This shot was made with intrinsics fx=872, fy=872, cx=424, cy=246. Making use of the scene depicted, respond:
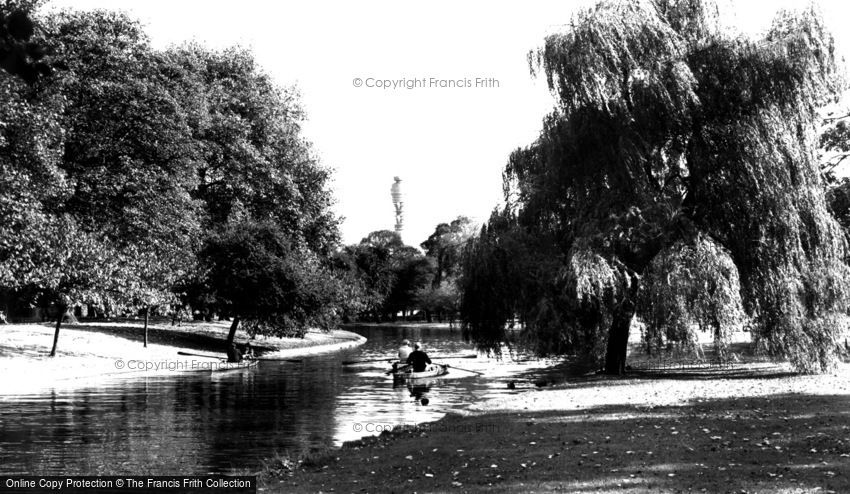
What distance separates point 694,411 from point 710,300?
22.2ft

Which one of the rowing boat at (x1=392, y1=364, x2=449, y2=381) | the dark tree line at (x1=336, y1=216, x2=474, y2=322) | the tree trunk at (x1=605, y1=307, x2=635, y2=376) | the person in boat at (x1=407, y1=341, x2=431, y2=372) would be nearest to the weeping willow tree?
the tree trunk at (x1=605, y1=307, x2=635, y2=376)

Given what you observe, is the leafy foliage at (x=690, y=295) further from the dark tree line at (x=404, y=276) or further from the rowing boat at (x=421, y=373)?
the dark tree line at (x=404, y=276)

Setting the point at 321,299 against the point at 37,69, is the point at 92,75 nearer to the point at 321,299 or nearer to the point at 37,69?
the point at 321,299

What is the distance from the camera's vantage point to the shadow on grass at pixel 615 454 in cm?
1084

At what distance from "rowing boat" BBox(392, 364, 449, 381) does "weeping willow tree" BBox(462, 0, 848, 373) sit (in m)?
7.36

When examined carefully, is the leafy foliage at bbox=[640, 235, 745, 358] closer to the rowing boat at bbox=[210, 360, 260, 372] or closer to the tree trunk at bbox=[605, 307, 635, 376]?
the tree trunk at bbox=[605, 307, 635, 376]

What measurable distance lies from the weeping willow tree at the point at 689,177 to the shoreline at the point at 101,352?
18.5 meters

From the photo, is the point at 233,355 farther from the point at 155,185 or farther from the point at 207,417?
the point at 207,417

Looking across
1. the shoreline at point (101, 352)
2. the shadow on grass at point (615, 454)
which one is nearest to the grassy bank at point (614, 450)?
the shadow on grass at point (615, 454)

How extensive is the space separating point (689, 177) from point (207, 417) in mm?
15852

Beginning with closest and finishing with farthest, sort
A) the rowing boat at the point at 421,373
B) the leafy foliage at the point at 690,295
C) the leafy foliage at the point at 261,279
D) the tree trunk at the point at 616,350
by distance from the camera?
the leafy foliage at the point at 690,295, the tree trunk at the point at 616,350, the rowing boat at the point at 421,373, the leafy foliage at the point at 261,279

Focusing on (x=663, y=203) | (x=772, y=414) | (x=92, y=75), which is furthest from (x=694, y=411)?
(x=92, y=75)

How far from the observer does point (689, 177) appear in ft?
88.2

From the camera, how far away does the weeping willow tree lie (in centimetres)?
2519
